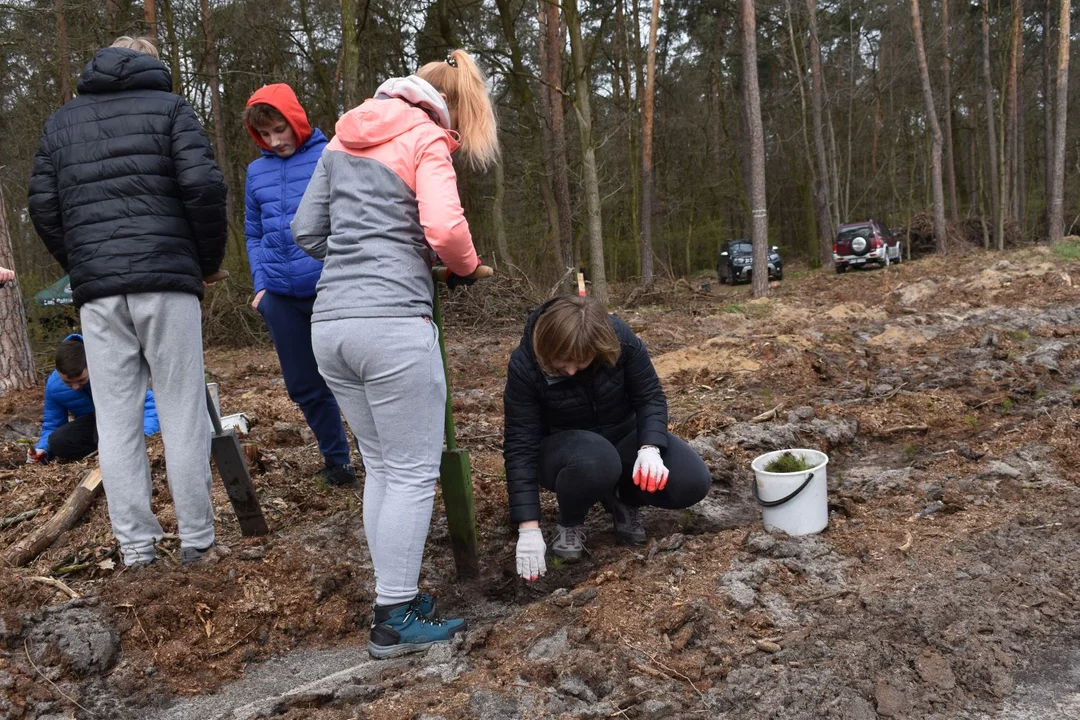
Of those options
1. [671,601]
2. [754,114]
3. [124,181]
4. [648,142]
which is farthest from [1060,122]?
[124,181]

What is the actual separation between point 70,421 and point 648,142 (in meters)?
13.4

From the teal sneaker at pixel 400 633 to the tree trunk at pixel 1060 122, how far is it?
20999 mm

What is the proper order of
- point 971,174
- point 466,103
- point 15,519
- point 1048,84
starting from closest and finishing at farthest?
1. point 466,103
2. point 15,519
3. point 1048,84
4. point 971,174

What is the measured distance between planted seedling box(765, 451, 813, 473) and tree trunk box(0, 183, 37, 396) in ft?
21.1

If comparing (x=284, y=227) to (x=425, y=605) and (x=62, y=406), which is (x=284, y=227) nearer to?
(x=425, y=605)

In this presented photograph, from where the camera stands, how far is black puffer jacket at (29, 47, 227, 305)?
2.82 meters

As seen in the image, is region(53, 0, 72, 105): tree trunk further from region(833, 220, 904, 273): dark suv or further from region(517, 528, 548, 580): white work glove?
region(833, 220, 904, 273): dark suv

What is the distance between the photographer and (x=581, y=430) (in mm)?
3229

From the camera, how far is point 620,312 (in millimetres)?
13859

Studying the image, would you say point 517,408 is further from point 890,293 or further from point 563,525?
point 890,293

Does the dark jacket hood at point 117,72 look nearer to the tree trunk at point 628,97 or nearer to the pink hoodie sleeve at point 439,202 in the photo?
the pink hoodie sleeve at point 439,202

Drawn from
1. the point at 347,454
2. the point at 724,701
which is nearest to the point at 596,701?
the point at 724,701

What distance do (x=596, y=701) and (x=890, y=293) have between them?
12707mm

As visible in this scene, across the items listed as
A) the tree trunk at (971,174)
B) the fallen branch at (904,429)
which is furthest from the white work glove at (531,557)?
the tree trunk at (971,174)
